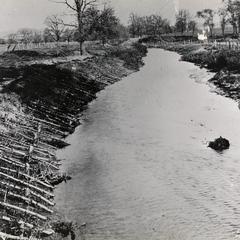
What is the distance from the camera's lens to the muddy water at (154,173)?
11078mm

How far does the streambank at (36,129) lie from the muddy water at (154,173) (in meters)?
0.70

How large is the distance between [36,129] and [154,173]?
6729 millimetres

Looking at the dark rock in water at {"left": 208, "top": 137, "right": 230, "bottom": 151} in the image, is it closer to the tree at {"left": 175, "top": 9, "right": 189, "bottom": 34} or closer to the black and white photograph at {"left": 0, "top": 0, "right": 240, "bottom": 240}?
the black and white photograph at {"left": 0, "top": 0, "right": 240, "bottom": 240}

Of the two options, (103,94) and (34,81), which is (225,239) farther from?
(103,94)

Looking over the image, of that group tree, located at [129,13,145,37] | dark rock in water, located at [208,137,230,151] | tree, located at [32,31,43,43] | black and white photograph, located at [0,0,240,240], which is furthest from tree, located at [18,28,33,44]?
dark rock in water, located at [208,137,230,151]

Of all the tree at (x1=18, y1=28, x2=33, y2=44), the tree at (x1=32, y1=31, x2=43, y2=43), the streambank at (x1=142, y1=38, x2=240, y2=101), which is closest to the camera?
the streambank at (x1=142, y1=38, x2=240, y2=101)

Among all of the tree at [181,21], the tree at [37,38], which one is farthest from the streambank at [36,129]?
the tree at [181,21]

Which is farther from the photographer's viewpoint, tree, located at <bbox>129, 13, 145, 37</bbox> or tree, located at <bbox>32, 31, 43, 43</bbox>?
tree, located at <bbox>129, 13, 145, 37</bbox>

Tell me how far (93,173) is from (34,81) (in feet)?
43.5

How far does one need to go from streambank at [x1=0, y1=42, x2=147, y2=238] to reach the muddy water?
0.70 m

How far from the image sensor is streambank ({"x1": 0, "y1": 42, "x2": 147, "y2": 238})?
11.2 metres

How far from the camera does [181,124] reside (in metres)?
21.5

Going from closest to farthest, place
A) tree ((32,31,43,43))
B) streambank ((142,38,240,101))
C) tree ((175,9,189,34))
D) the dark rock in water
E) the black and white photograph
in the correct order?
the black and white photograph < the dark rock in water < streambank ((142,38,240,101)) < tree ((32,31,43,43)) < tree ((175,9,189,34))

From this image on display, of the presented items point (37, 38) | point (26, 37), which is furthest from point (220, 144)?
point (37, 38)
